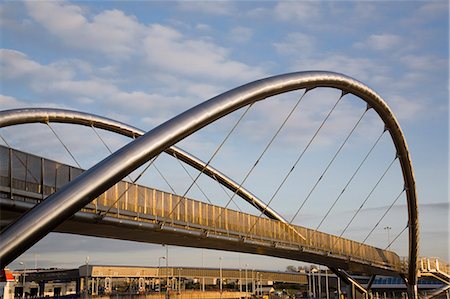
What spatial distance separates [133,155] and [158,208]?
1343 cm

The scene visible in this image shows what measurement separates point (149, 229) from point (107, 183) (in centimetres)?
1241

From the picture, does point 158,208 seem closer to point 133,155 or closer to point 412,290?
point 133,155

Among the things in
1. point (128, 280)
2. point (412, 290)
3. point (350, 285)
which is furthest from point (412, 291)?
point (128, 280)

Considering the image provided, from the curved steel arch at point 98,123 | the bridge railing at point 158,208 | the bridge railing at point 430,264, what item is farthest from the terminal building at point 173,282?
the bridge railing at point 158,208

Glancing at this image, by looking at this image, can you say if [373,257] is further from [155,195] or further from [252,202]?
[155,195]

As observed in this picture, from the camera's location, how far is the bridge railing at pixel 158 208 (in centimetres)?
2281

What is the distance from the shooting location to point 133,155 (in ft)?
58.0

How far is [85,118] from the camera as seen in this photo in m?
37.4

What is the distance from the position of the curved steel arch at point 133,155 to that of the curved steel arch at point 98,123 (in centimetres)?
270

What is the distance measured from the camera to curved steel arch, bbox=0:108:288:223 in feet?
104

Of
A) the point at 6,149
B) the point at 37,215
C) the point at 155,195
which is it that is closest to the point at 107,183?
the point at 37,215

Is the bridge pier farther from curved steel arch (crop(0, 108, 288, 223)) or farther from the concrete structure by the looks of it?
the concrete structure

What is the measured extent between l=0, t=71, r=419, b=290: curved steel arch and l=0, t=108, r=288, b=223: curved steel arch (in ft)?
8.86

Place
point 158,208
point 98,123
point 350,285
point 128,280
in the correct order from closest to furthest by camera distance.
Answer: point 158,208 → point 98,123 → point 350,285 → point 128,280
